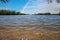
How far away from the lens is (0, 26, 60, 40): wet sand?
2.01 m

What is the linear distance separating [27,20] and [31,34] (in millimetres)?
254

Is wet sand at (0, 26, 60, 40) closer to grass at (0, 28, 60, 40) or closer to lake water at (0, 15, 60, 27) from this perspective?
grass at (0, 28, 60, 40)

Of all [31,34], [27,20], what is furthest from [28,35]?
[27,20]

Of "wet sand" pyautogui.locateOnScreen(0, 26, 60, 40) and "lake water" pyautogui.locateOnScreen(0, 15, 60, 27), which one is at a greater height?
"lake water" pyautogui.locateOnScreen(0, 15, 60, 27)

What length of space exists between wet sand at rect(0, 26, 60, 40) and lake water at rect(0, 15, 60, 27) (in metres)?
0.10

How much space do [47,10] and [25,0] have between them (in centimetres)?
40

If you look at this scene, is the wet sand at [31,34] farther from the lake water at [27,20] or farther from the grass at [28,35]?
the lake water at [27,20]

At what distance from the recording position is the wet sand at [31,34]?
2.01 m

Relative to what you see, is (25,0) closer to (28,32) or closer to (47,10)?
(47,10)

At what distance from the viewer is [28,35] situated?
205cm

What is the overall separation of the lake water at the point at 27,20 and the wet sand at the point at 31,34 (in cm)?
10

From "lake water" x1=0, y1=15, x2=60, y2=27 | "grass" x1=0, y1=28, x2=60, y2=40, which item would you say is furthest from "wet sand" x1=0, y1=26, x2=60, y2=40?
"lake water" x1=0, y1=15, x2=60, y2=27

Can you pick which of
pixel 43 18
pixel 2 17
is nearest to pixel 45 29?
pixel 43 18

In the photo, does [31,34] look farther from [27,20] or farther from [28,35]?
[27,20]
